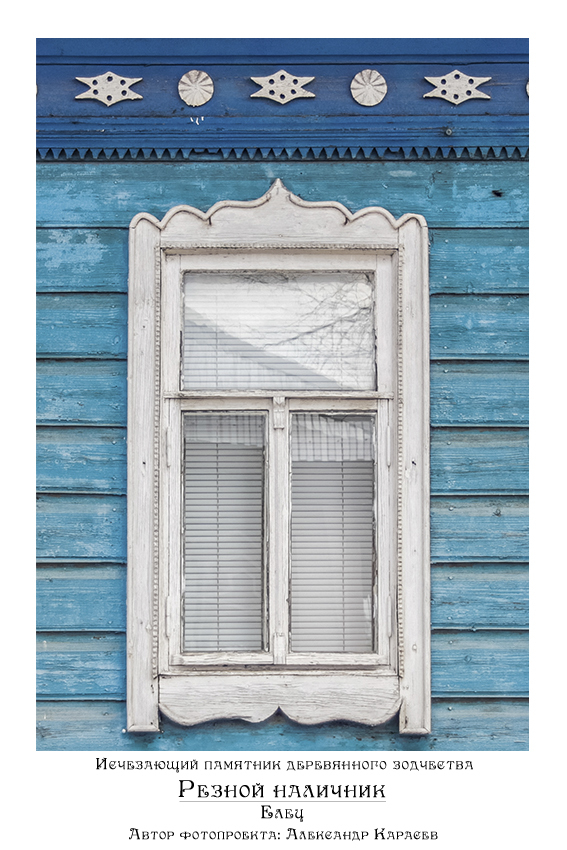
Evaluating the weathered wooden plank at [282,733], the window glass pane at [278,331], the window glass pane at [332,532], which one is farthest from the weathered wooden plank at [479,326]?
the weathered wooden plank at [282,733]

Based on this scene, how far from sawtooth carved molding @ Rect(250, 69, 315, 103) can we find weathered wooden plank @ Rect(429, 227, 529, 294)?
663 millimetres

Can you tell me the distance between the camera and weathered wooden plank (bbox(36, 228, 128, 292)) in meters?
2.60

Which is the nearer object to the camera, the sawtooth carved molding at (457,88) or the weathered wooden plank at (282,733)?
the weathered wooden plank at (282,733)

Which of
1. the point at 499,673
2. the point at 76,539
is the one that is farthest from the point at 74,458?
the point at 499,673

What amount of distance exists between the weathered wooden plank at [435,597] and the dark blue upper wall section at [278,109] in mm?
1422

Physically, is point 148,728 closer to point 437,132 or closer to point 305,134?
point 305,134

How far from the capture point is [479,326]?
2588mm

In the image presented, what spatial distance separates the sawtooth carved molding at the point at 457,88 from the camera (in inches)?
103

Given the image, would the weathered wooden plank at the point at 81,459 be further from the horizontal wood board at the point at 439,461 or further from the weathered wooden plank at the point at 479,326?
the weathered wooden plank at the point at 479,326

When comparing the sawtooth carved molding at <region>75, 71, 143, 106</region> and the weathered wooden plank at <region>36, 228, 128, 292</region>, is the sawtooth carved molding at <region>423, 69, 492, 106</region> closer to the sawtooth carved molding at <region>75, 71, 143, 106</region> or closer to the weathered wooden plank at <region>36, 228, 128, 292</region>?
the sawtooth carved molding at <region>75, 71, 143, 106</region>

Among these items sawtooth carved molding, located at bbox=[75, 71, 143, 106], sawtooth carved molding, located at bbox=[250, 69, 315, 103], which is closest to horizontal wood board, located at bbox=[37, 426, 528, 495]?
sawtooth carved molding, located at bbox=[75, 71, 143, 106]

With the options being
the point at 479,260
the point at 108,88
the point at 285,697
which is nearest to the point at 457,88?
the point at 479,260

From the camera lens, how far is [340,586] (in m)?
2.59
